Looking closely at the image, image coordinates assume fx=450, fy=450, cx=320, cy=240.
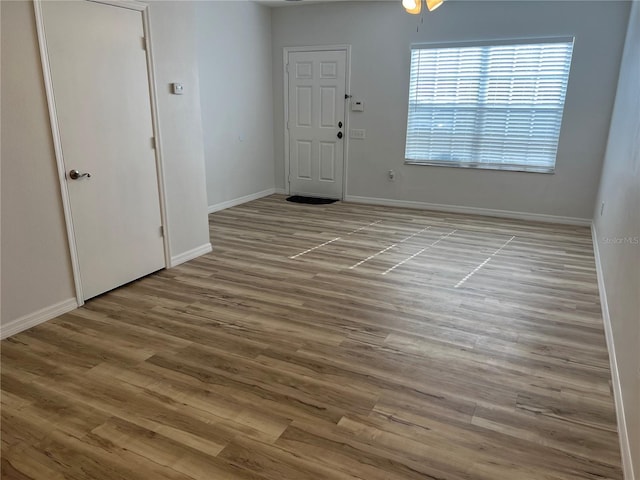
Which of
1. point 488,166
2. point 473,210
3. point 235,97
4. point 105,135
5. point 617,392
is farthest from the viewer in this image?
point 235,97

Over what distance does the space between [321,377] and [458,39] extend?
5.09m

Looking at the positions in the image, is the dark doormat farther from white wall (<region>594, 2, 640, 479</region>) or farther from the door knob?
the door knob

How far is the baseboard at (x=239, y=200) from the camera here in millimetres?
6324

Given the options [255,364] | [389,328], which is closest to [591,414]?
[389,328]

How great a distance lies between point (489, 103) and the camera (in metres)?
5.90

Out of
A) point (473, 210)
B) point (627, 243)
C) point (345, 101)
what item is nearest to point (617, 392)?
point (627, 243)

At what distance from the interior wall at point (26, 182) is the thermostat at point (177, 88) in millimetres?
1162

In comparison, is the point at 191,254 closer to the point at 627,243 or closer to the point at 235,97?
the point at 235,97

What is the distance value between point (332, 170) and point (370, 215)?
4.12ft

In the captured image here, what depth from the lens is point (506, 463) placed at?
74.2 inches

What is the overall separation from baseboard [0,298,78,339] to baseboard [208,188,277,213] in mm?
3102

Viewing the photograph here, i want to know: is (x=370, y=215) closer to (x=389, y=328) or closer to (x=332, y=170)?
(x=332, y=170)

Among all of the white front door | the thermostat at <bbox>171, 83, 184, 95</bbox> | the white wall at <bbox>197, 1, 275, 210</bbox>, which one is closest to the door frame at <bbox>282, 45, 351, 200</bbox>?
the white front door

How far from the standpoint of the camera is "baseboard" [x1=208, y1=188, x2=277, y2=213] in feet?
20.7
